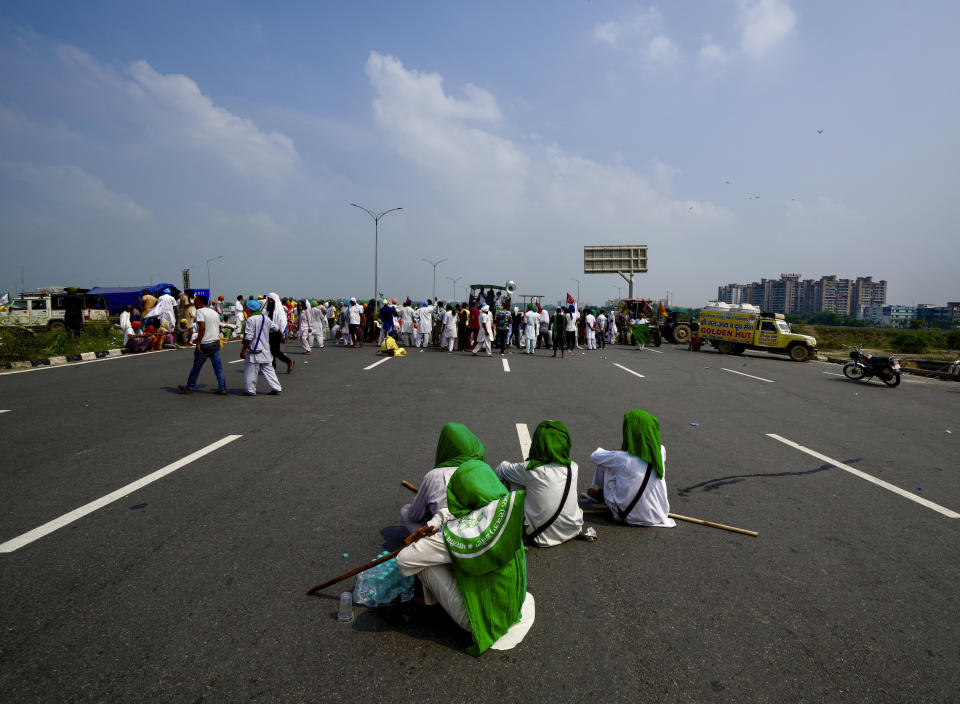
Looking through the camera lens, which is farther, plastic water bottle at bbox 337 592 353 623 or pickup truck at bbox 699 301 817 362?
pickup truck at bbox 699 301 817 362

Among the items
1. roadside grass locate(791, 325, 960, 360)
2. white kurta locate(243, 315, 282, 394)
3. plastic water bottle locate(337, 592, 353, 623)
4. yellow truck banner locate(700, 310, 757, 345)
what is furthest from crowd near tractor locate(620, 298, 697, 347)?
plastic water bottle locate(337, 592, 353, 623)

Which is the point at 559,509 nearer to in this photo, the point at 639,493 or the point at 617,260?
the point at 639,493

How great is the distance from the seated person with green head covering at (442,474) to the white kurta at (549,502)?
17.7 inches

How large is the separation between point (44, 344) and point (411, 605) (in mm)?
17750

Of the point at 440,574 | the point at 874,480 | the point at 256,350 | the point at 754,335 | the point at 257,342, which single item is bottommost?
the point at 874,480

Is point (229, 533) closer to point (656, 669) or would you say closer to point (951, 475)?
point (656, 669)

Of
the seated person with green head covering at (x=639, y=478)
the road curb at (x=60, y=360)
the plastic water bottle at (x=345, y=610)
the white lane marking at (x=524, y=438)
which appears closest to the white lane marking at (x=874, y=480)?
the seated person with green head covering at (x=639, y=478)

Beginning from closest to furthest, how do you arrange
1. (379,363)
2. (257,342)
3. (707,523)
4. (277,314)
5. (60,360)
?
(707,523), (257,342), (277,314), (60,360), (379,363)

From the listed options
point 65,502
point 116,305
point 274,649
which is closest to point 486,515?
point 274,649

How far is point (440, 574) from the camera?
108 inches

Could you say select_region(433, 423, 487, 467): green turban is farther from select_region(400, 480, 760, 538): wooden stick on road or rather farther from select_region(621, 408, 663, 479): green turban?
select_region(400, 480, 760, 538): wooden stick on road

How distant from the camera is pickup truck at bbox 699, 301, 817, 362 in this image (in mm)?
21594

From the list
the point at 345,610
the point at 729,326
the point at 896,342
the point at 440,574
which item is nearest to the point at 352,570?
the point at 345,610

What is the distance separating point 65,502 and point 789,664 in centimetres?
547
